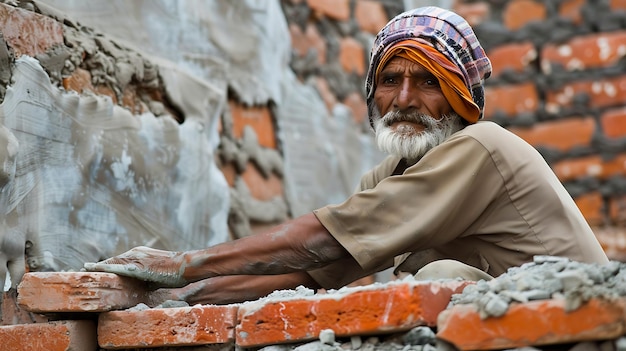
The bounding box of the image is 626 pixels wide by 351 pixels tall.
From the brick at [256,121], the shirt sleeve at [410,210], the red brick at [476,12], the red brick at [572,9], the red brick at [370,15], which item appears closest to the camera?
the shirt sleeve at [410,210]

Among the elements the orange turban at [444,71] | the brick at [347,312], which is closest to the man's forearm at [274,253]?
the brick at [347,312]

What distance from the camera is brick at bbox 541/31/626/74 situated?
5.23 meters

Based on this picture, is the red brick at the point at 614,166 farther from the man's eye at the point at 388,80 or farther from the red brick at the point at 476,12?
the man's eye at the point at 388,80

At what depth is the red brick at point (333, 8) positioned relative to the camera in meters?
4.07

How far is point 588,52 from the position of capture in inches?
208

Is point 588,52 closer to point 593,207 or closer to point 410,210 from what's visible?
point 593,207

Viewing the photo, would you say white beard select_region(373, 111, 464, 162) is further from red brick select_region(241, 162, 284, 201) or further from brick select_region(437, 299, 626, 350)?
red brick select_region(241, 162, 284, 201)

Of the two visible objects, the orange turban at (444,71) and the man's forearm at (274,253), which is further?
the orange turban at (444,71)

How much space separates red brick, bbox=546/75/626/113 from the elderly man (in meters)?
3.01

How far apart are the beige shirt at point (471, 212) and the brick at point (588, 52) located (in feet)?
10.7

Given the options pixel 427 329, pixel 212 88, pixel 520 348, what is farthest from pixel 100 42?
pixel 520 348

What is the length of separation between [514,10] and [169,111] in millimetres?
3251

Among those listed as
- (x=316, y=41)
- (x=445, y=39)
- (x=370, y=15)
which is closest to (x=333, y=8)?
(x=316, y=41)

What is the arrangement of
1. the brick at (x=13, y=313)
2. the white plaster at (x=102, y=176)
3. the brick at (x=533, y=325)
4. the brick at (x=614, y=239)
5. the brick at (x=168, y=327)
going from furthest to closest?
1. the brick at (x=614, y=239)
2. the white plaster at (x=102, y=176)
3. the brick at (x=13, y=313)
4. the brick at (x=168, y=327)
5. the brick at (x=533, y=325)
